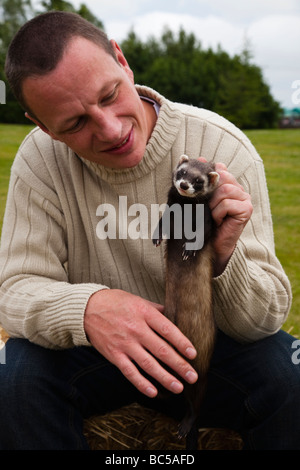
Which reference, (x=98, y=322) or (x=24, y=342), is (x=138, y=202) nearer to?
(x=98, y=322)

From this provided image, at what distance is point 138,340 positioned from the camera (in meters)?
1.62

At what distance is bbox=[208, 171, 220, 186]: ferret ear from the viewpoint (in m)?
1.54

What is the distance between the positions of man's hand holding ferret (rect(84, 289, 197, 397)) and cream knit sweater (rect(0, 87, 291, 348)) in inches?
3.1

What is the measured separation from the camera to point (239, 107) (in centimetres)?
2562

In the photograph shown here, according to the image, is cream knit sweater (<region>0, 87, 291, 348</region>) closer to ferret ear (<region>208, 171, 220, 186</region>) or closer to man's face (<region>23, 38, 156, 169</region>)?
man's face (<region>23, 38, 156, 169</region>)

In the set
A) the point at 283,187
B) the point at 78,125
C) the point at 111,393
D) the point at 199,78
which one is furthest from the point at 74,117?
the point at 199,78

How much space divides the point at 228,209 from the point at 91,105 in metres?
0.53

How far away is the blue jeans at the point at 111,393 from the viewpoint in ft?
5.59

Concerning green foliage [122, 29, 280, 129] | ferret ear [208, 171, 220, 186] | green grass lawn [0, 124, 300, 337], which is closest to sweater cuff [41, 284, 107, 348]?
ferret ear [208, 171, 220, 186]

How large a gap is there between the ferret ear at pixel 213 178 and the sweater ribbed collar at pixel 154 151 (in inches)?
14.3

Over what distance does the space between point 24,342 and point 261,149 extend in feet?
39.4

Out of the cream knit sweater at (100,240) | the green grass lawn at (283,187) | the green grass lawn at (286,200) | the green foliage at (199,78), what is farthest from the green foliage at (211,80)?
the cream knit sweater at (100,240)

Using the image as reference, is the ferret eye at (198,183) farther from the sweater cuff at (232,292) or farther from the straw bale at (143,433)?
the straw bale at (143,433)
